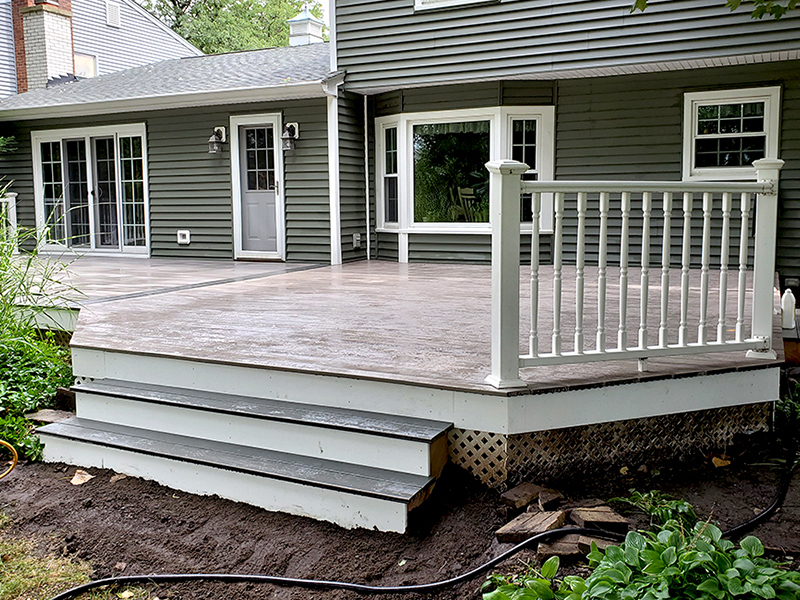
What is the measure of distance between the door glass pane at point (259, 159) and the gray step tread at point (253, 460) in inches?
249

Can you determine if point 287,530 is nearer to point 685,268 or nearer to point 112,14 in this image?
point 685,268

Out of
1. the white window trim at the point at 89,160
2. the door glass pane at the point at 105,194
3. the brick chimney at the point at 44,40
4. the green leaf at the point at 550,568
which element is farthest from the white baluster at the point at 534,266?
the brick chimney at the point at 44,40

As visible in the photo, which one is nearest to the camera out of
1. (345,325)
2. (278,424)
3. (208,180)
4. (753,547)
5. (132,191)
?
(753,547)

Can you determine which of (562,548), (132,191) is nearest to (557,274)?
(562,548)

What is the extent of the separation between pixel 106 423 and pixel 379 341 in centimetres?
147

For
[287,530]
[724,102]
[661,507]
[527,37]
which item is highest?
[527,37]

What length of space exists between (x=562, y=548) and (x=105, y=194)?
10.2m

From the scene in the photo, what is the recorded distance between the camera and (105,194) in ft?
35.7

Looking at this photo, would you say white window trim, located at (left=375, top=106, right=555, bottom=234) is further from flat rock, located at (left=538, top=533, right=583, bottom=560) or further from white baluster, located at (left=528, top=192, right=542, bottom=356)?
flat rock, located at (left=538, top=533, right=583, bottom=560)

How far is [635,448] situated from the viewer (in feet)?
10.8

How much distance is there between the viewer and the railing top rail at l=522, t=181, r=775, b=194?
284 cm

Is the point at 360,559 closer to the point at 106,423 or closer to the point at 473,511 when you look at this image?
the point at 473,511

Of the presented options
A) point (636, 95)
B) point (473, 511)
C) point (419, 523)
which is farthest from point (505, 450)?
point (636, 95)

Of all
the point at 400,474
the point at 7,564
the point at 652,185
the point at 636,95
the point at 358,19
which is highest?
the point at 358,19
